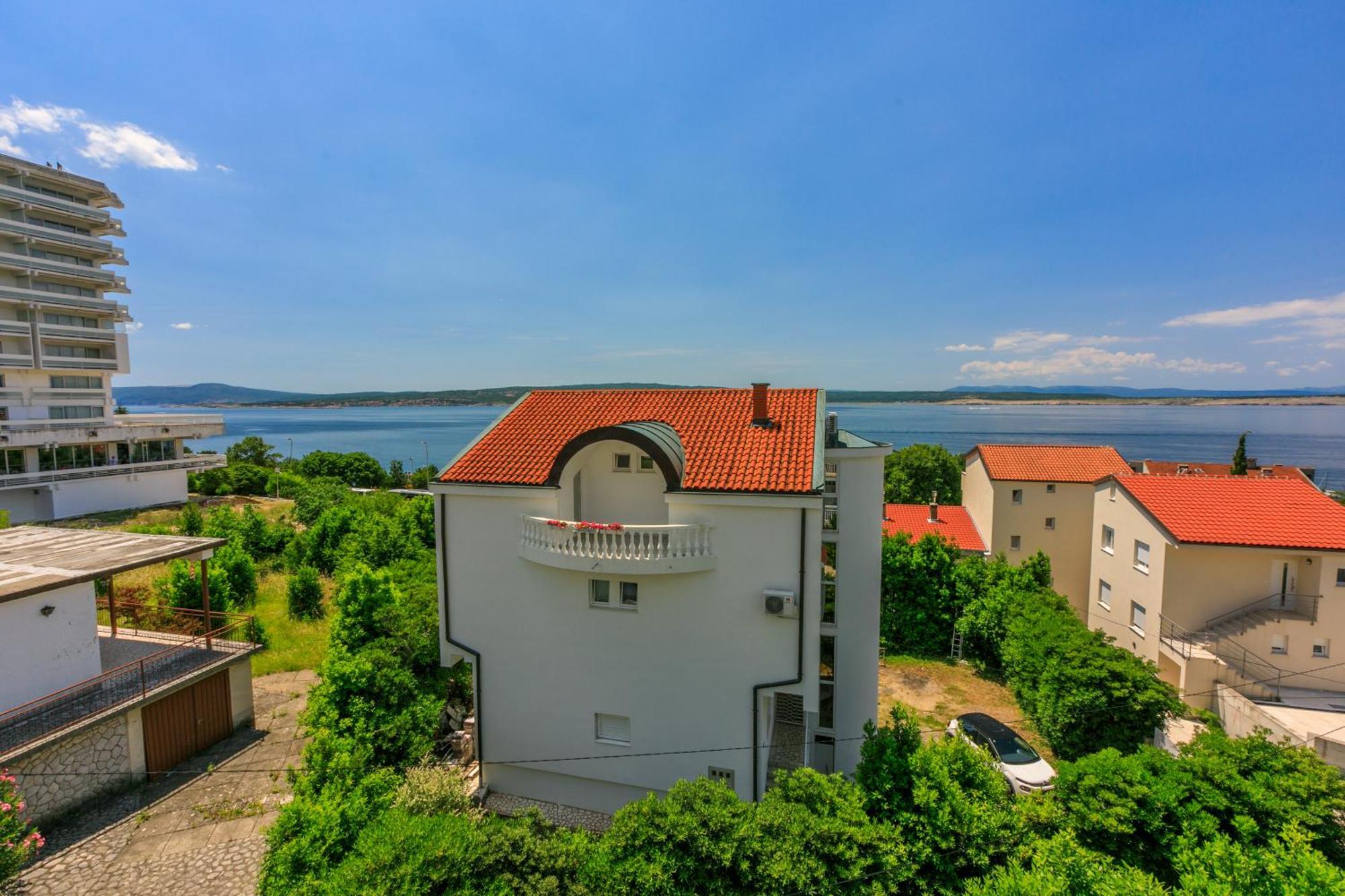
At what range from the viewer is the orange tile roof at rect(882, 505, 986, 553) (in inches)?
1271

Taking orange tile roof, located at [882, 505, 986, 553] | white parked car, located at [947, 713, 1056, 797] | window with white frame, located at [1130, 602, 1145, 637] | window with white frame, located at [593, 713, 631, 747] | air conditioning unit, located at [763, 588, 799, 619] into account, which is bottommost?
white parked car, located at [947, 713, 1056, 797]

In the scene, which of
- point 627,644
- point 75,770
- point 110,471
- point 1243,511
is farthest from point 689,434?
point 110,471

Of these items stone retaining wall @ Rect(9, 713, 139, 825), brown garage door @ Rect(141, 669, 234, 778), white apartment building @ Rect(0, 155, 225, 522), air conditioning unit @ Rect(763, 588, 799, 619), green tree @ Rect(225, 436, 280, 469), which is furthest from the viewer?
green tree @ Rect(225, 436, 280, 469)

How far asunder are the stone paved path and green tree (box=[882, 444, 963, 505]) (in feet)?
185

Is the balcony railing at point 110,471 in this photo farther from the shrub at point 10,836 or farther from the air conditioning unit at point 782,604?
the air conditioning unit at point 782,604

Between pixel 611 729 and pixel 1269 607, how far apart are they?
24.7m

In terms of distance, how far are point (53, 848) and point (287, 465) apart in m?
90.0

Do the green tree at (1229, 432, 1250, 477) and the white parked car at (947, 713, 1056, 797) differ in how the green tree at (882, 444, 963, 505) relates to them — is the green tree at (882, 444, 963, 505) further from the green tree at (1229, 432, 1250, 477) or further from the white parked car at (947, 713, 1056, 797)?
the white parked car at (947, 713, 1056, 797)

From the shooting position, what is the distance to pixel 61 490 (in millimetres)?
40219

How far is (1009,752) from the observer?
637 inches

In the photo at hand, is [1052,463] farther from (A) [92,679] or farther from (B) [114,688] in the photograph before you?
(A) [92,679]

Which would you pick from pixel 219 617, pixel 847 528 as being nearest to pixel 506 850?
pixel 847 528

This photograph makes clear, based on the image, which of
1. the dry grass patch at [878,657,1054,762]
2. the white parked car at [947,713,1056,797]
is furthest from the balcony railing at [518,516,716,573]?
the dry grass patch at [878,657,1054,762]

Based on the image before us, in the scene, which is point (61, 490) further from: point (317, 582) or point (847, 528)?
point (847, 528)
